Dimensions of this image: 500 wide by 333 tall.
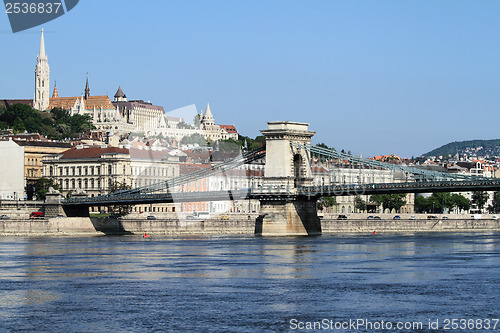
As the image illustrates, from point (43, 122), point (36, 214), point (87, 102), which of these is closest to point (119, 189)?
point (36, 214)

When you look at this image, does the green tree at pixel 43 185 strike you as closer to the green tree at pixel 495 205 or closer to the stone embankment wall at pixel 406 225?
the stone embankment wall at pixel 406 225

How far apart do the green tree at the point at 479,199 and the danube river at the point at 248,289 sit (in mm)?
68625

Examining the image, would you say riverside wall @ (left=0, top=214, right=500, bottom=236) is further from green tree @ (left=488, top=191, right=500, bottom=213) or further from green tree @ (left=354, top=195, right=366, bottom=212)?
green tree @ (left=488, top=191, right=500, bottom=213)

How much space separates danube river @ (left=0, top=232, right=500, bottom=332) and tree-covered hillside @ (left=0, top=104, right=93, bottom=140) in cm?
8922

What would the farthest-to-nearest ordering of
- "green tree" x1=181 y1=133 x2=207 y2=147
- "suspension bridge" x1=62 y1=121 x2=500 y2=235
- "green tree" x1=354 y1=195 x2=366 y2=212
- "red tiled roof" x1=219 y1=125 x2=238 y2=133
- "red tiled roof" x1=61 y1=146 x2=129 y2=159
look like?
1. "red tiled roof" x1=219 y1=125 x2=238 y2=133
2. "green tree" x1=181 y1=133 x2=207 y2=147
3. "green tree" x1=354 y1=195 x2=366 y2=212
4. "red tiled roof" x1=61 y1=146 x2=129 y2=159
5. "suspension bridge" x1=62 y1=121 x2=500 y2=235

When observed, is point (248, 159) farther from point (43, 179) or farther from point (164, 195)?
point (43, 179)

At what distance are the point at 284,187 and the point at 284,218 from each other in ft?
5.41

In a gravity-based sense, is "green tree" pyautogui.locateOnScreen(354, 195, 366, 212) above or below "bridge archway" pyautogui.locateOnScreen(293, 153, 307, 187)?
below

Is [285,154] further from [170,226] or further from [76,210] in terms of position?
[76,210]

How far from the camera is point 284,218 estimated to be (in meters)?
58.2

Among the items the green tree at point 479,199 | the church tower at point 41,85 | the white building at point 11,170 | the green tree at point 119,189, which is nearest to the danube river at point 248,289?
the green tree at point 119,189

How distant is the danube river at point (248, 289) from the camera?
24.1 m

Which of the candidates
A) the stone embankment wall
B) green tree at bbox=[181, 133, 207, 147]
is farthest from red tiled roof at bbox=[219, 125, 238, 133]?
the stone embankment wall

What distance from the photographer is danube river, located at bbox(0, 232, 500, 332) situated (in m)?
24.1
